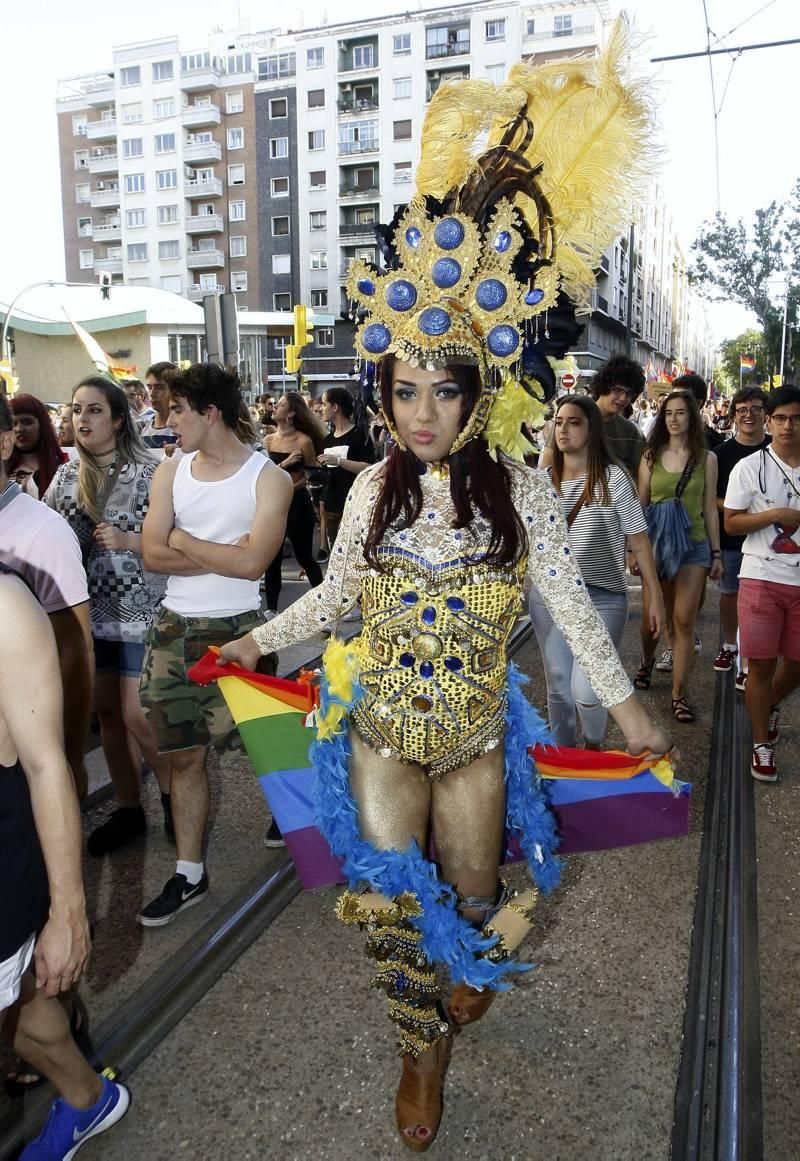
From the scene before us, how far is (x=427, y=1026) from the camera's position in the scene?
2.25 meters

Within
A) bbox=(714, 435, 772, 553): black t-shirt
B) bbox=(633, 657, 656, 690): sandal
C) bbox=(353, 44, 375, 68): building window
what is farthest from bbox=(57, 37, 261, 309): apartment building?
bbox=(633, 657, 656, 690): sandal

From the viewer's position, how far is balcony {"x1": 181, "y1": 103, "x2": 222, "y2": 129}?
56.4m

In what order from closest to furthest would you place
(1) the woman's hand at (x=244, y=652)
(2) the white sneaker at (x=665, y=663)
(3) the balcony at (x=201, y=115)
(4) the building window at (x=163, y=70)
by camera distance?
(1) the woman's hand at (x=244, y=652) < (2) the white sneaker at (x=665, y=663) < (3) the balcony at (x=201, y=115) < (4) the building window at (x=163, y=70)

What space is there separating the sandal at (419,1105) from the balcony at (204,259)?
195 ft

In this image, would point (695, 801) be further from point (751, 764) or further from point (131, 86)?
point (131, 86)

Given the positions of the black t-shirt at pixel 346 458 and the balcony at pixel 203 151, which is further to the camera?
the balcony at pixel 203 151

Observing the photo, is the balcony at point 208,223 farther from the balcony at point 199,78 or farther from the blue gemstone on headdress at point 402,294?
the blue gemstone on headdress at point 402,294

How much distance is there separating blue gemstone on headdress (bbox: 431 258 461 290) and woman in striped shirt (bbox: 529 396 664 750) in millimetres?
2029

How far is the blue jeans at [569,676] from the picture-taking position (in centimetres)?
397

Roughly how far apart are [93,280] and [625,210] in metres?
68.3

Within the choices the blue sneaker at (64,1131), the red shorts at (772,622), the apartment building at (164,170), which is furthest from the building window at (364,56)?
the blue sneaker at (64,1131)

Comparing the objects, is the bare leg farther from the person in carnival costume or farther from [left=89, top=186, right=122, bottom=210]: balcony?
[left=89, top=186, right=122, bottom=210]: balcony

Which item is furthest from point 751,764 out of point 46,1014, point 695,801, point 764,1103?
point 46,1014

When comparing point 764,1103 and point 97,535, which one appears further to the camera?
point 97,535
